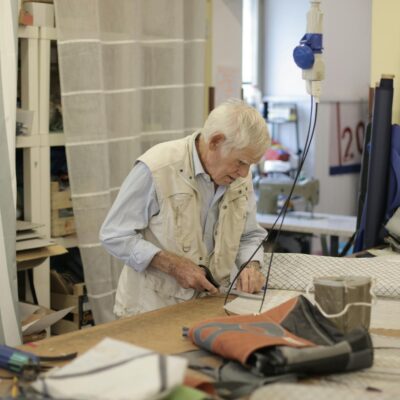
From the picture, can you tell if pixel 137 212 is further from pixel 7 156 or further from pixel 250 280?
pixel 7 156

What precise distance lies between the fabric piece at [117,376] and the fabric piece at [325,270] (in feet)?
3.68

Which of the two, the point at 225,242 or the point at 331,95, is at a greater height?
the point at 331,95

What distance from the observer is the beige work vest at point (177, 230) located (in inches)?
94.7

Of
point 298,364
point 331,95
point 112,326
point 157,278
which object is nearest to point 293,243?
point 331,95

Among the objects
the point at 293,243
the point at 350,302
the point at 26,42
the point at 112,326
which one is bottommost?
the point at 293,243

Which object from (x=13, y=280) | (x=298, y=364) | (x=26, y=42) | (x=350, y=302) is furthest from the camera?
(x=26, y=42)

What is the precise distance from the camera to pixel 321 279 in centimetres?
181

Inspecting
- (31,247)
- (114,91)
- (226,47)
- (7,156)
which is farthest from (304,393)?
(226,47)

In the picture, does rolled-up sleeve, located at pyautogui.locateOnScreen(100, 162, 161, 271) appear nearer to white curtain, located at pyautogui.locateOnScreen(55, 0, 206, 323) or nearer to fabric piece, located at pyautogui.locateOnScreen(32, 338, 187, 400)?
fabric piece, located at pyautogui.locateOnScreen(32, 338, 187, 400)

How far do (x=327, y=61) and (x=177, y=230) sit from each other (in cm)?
Answer: 497

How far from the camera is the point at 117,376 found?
1.24 metres

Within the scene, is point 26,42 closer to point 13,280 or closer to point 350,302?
point 13,280

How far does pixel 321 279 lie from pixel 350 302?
97 mm

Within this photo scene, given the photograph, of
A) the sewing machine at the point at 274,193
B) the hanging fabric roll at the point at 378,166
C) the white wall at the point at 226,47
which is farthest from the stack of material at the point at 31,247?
the sewing machine at the point at 274,193
